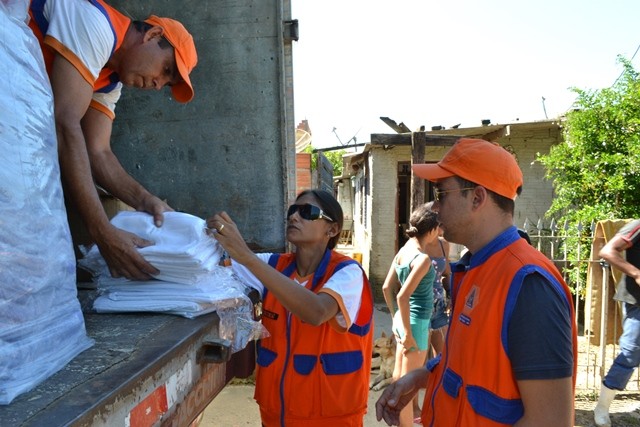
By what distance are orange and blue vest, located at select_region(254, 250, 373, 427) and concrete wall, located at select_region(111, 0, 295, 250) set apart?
772 millimetres

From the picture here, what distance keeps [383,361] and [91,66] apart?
13.1 ft

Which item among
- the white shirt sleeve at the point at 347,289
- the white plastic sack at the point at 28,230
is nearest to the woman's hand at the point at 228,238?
the white shirt sleeve at the point at 347,289

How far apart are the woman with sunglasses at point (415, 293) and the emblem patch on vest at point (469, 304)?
2093mm

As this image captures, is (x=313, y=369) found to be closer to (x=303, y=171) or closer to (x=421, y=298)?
(x=421, y=298)

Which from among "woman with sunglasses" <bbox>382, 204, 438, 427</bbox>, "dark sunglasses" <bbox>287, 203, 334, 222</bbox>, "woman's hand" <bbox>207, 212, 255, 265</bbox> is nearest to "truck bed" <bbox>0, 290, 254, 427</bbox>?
"woman's hand" <bbox>207, 212, 255, 265</bbox>

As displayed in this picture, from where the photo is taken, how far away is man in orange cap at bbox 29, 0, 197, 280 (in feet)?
4.94

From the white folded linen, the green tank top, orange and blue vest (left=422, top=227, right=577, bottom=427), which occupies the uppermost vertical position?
the white folded linen

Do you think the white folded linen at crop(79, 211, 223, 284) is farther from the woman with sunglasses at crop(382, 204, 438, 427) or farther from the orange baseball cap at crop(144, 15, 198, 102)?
the woman with sunglasses at crop(382, 204, 438, 427)

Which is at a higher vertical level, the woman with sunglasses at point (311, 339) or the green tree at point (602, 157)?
the green tree at point (602, 157)

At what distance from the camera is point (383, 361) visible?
4.89 metres

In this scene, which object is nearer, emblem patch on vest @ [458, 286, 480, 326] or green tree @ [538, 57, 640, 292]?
emblem patch on vest @ [458, 286, 480, 326]

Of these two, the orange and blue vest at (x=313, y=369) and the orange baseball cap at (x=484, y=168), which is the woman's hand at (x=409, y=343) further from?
the orange baseball cap at (x=484, y=168)

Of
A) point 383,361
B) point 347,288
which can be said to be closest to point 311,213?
point 347,288

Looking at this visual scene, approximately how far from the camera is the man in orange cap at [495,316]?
122cm
